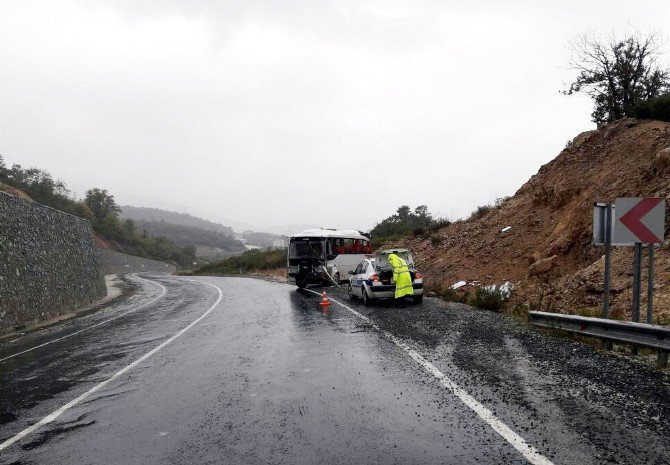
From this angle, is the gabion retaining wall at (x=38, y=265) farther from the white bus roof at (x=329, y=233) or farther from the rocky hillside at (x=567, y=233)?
the rocky hillside at (x=567, y=233)

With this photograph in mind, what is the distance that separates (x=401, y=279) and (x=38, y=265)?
41.7 feet

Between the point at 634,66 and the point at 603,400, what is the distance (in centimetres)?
2578

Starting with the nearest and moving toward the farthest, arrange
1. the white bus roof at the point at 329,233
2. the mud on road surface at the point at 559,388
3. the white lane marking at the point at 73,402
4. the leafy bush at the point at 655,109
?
the mud on road surface at the point at 559,388, the white lane marking at the point at 73,402, the leafy bush at the point at 655,109, the white bus roof at the point at 329,233

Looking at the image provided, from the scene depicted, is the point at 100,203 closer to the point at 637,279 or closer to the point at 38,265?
the point at 38,265

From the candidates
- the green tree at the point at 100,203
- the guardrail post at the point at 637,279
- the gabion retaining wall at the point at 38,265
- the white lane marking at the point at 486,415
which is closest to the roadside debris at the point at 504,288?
the guardrail post at the point at 637,279

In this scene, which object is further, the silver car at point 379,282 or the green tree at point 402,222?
the green tree at point 402,222

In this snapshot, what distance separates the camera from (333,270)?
83.7 feet

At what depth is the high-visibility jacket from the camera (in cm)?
1464

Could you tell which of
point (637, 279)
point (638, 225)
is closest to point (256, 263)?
point (637, 279)

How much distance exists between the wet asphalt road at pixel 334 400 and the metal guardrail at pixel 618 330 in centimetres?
34

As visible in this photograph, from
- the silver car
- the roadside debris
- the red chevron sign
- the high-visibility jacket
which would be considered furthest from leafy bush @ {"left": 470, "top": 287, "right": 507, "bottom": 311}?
the red chevron sign

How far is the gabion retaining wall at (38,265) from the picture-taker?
14.4 m

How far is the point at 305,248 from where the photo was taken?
26328 millimetres

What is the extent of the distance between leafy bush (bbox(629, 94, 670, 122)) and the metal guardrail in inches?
640
